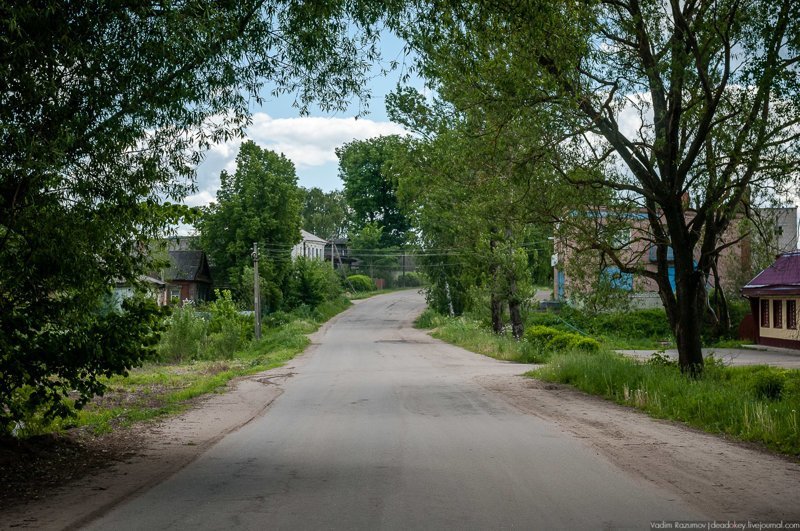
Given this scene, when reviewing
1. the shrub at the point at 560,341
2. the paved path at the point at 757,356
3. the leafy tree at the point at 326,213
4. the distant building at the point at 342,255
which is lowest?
the paved path at the point at 757,356

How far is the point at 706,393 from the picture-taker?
13.3 meters

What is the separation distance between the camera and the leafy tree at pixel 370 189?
9038cm

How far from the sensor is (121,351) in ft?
31.8

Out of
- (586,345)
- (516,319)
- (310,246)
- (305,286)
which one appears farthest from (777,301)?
(310,246)

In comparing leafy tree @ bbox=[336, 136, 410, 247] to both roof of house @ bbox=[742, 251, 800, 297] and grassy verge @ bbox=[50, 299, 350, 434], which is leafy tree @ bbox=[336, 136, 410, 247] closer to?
grassy verge @ bbox=[50, 299, 350, 434]

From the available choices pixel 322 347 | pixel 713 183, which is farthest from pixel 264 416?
pixel 322 347

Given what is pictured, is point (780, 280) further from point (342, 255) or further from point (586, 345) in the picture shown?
point (342, 255)

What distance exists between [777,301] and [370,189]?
58.8 m

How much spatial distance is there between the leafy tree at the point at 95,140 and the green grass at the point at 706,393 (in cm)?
772

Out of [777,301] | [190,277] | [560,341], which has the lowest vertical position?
[560,341]

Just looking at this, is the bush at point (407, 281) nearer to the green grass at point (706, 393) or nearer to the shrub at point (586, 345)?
the shrub at point (586, 345)

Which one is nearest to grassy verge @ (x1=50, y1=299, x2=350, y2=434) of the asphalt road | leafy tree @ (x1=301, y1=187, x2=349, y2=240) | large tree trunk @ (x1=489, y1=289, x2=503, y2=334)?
the asphalt road

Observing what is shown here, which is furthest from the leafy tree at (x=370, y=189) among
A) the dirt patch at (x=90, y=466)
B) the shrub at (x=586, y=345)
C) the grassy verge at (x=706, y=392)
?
the dirt patch at (x=90, y=466)

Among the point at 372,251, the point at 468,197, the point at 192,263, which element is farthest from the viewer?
the point at 372,251
